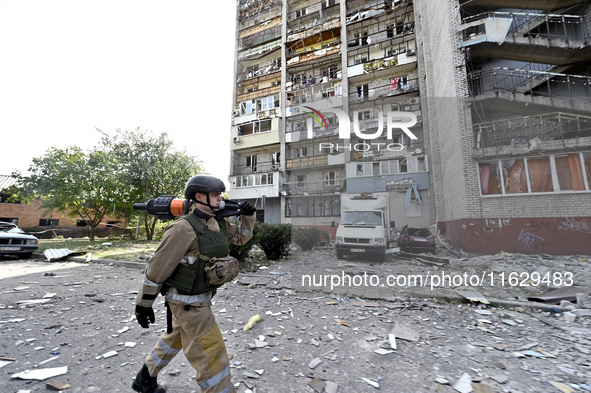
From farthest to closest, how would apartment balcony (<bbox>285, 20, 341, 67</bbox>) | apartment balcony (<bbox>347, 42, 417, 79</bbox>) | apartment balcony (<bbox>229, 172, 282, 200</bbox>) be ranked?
apartment balcony (<bbox>229, 172, 282, 200</bbox>), apartment balcony (<bbox>285, 20, 341, 67</bbox>), apartment balcony (<bbox>347, 42, 417, 79</bbox>)

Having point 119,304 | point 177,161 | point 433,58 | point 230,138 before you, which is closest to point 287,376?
point 119,304

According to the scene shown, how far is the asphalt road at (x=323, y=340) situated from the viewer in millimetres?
2123

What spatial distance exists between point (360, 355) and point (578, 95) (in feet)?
45.8

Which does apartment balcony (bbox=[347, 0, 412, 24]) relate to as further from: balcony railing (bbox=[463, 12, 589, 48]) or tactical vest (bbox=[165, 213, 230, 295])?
tactical vest (bbox=[165, 213, 230, 295])

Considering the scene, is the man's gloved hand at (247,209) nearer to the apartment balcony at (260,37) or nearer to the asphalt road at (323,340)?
the asphalt road at (323,340)

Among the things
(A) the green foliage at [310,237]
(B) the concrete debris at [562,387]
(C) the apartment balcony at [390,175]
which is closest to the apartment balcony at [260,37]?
(C) the apartment balcony at [390,175]

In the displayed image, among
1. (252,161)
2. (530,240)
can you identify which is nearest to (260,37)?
(252,161)

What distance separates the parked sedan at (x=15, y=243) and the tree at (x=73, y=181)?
4806 mm

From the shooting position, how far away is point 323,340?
2.94 m

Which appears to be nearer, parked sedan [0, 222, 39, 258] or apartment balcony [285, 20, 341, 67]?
parked sedan [0, 222, 39, 258]

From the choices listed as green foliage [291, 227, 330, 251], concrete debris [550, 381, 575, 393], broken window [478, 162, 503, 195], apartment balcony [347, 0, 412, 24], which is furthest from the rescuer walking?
apartment balcony [347, 0, 412, 24]

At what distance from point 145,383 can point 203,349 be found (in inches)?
28.9

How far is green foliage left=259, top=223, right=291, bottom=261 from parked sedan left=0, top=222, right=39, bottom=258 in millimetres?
9522

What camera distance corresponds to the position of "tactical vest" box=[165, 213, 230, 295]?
5.77ft
